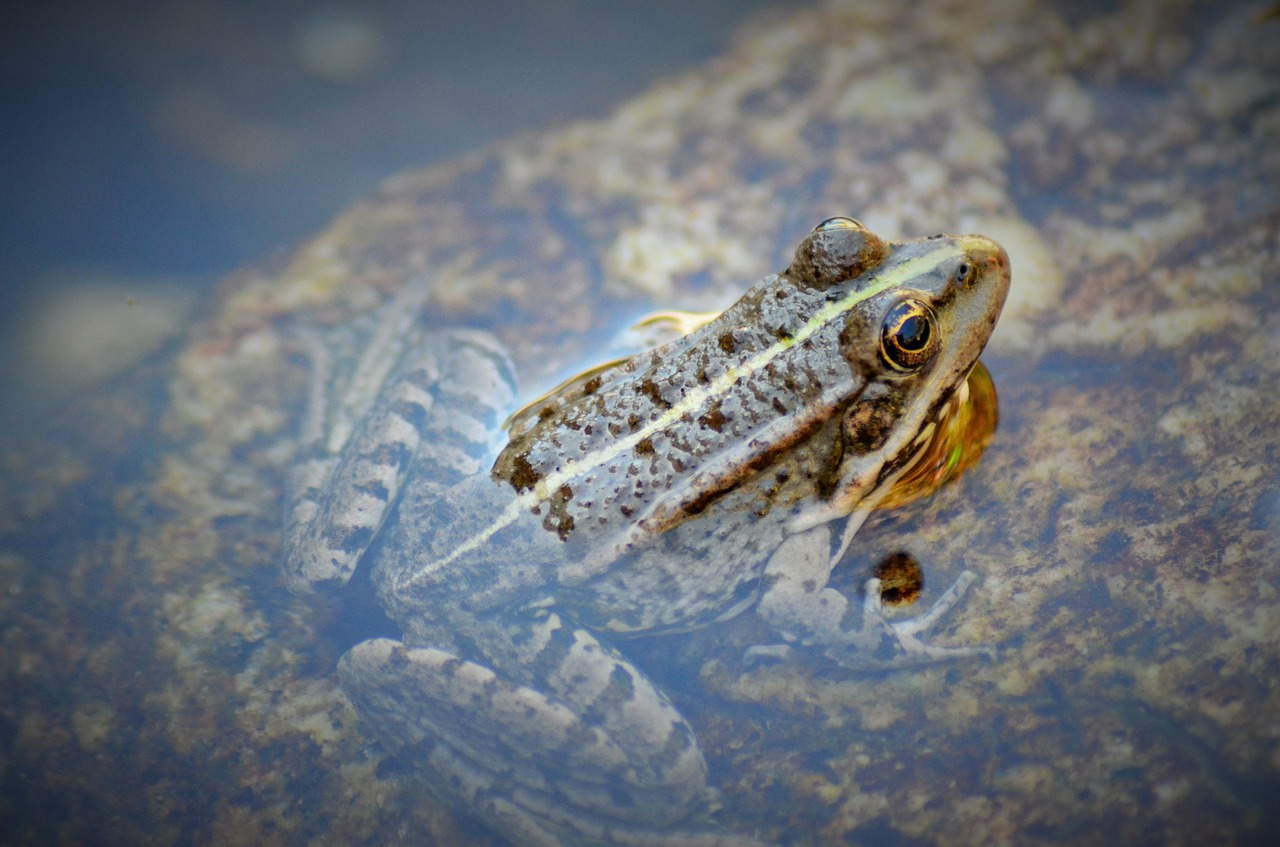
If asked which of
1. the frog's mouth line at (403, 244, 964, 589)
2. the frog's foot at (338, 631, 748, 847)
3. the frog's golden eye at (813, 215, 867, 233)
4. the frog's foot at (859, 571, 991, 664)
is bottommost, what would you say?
the frog's foot at (338, 631, 748, 847)

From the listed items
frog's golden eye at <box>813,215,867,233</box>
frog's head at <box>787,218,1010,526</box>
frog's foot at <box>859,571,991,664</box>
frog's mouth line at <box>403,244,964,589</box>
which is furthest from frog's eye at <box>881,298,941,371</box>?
frog's foot at <box>859,571,991,664</box>

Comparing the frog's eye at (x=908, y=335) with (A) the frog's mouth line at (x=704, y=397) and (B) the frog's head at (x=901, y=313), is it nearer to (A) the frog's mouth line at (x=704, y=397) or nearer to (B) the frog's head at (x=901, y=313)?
(B) the frog's head at (x=901, y=313)

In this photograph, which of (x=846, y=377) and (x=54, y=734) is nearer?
(x=846, y=377)

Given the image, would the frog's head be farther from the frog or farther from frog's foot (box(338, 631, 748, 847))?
frog's foot (box(338, 631, 748, 847))

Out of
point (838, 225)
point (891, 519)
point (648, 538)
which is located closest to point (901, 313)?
point (838, 225)

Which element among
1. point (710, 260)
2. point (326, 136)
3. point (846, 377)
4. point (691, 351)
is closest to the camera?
point (846, 377)

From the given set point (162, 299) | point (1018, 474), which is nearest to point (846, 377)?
point (1018, 474)

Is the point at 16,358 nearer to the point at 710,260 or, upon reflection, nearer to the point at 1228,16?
the point at 710,260
